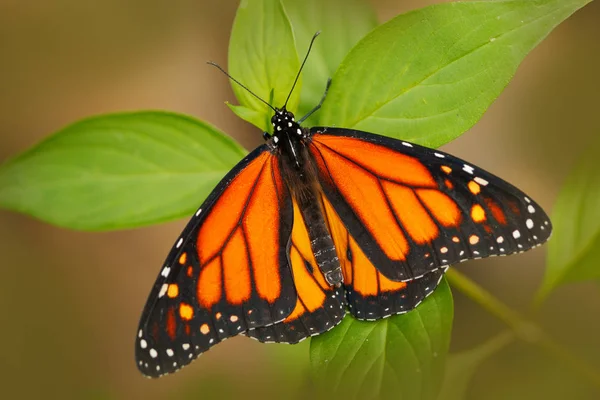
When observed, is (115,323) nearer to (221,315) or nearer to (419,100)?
(221,315)

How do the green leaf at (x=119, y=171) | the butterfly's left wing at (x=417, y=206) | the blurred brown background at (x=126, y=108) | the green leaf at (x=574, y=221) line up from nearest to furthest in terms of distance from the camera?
the butterfly's left wing at (x=417, y=206), the green leaf at (x=119, y=171), the green leaf at (x=574, y=221), the blurred brown background at (x=126, y=108)

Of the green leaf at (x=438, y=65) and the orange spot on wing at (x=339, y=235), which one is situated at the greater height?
the green leaf at (x=438, y=65)

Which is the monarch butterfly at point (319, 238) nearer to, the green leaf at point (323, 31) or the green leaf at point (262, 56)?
the green leaf at point (262, 56)

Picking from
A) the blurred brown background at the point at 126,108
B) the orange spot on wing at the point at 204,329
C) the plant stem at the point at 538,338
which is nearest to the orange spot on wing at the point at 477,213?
the plant stem at the point at 538,338

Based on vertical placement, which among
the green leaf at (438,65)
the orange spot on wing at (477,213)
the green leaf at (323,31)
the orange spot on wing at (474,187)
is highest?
the green leaf at (323,31)

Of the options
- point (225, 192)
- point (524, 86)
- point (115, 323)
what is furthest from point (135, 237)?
point (524, 86)

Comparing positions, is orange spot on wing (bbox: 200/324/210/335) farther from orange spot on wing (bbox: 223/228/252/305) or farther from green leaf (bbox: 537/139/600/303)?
green leaf (bbox: 537/139/600/303)

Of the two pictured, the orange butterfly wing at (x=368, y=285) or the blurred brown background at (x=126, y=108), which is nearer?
the orange butterfly wing at (x=368, y=285)

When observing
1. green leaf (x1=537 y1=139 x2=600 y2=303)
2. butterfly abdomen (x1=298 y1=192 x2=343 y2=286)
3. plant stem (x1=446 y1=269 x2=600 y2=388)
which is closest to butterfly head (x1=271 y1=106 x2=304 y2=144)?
butterfly abdomen (x1=298 y1=192 x2=343 y2=286)

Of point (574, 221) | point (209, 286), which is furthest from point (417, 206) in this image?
point (574, 221)
